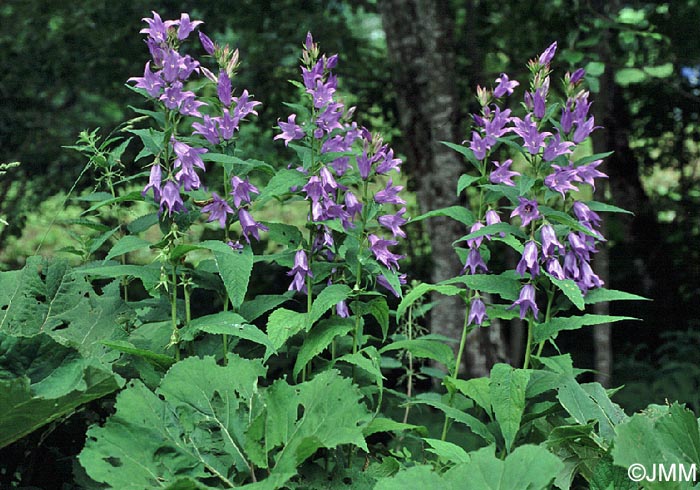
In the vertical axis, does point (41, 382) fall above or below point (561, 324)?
below

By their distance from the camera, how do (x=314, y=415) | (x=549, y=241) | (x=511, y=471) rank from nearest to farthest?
(x=511, y=471), (x=314, y=415), (x=549, y=241)

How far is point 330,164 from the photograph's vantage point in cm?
236

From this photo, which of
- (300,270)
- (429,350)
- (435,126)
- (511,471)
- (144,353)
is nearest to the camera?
(511,471)

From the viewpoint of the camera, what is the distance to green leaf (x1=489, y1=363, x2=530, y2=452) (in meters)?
2.10

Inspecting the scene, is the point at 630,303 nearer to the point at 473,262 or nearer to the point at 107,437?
the point at 473,262

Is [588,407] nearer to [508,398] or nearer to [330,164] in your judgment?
[508,398]

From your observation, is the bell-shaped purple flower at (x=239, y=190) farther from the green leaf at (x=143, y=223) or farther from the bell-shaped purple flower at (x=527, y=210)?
the bell-shaped purple flower at (x=527, y=210)

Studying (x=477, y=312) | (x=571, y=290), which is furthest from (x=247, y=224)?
(x=571, y=290)

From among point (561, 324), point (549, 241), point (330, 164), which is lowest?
point (561, 324)

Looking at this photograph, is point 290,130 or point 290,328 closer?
point 290,328

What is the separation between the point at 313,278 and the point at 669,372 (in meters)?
4.74

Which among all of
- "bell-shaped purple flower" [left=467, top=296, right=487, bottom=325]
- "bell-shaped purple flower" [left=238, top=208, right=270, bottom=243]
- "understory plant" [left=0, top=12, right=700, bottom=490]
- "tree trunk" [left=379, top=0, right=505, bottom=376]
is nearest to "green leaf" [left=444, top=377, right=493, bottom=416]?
"understory plant" [left=0, top=12, right=700, bottom=490]

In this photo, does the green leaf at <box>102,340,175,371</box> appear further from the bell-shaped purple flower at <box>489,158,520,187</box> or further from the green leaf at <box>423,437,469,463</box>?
the bell-shaped purple flower at <box>489,158,520,187</box>

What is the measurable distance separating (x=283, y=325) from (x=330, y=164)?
0.51 meters
